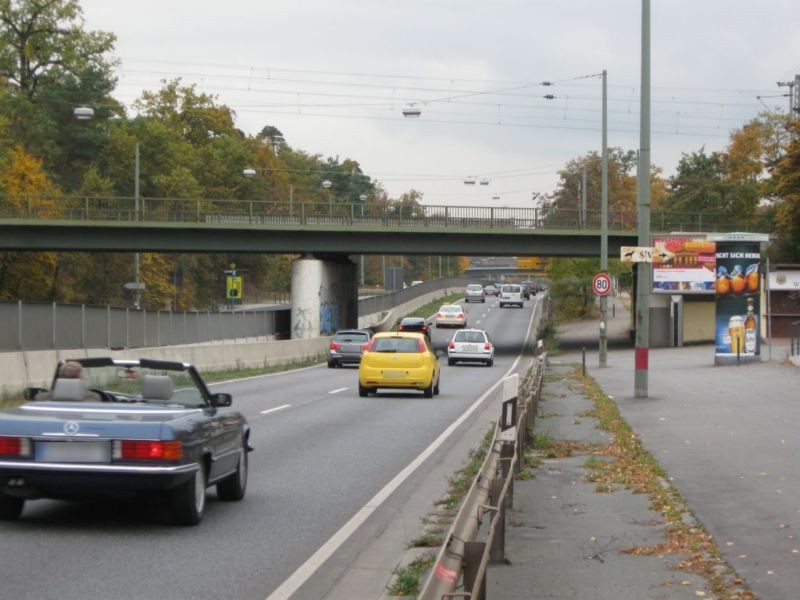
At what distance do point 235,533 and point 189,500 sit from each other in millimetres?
444

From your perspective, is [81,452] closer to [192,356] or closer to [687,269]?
[192,356]

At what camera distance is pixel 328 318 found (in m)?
63.8

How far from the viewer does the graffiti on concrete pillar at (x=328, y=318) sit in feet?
205

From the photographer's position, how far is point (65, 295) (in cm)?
7719

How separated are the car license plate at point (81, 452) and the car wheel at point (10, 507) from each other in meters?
0.78

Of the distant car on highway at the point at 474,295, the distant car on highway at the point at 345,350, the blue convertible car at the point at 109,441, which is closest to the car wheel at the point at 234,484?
the blue convertible car at the point at 109,441

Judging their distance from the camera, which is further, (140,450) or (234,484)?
(234,484)

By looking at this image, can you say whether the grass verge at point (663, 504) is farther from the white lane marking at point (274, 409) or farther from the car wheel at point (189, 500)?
the white lane marking at point (274, 409)

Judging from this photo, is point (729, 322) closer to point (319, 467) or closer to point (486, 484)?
point (319, 467)

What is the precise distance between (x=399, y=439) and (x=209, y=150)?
88.9 metres

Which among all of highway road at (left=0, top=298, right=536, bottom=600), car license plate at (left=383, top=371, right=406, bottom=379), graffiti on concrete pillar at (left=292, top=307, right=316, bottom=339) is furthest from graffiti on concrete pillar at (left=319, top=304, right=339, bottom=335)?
highway road at (left=0, top=298, right=536, bottom=600)

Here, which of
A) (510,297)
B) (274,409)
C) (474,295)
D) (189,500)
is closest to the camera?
(189,500)

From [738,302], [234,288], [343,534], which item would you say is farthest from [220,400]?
[234,288]

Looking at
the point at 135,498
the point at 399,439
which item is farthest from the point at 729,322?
the point at 135,498
